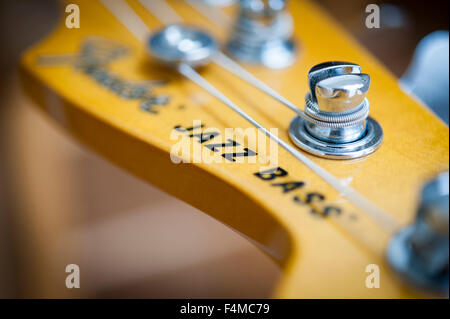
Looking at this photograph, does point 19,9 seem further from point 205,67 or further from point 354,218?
point 354,218

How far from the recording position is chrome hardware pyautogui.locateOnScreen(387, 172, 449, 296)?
0.36 meters

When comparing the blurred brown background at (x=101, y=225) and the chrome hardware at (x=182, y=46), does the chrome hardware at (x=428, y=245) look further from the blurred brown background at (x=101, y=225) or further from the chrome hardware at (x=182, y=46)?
the blurred brown background at (x=101, y=225)

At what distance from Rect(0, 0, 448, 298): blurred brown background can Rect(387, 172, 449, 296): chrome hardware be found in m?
0.89

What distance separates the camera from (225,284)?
1.29m

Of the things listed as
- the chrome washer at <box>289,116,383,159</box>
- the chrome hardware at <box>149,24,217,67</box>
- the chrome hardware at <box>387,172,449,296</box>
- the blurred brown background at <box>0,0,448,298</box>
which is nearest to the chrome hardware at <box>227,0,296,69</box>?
the chrome hardware at <box>149,24,217,67</box>

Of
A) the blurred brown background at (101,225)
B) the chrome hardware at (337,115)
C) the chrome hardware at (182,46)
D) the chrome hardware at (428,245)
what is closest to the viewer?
the chrome hardware at (428,245)

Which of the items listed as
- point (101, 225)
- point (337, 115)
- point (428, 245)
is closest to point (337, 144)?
point (337, 115)

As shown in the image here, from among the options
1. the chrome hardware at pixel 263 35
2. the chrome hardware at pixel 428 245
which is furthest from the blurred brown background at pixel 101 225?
the chrome hardware at pixel 428 245

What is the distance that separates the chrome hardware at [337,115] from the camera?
49cm

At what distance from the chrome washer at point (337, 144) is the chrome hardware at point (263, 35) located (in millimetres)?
203

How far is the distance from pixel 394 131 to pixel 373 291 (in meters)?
0.23

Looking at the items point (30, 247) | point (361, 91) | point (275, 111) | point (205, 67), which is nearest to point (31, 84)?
point (205, 67)

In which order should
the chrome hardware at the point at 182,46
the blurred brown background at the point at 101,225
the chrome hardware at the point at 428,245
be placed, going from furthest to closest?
the blurred brown background at the point at 101,225
the chrome hardware at the point at 182,46
the chrome hardware at the point at 428,245

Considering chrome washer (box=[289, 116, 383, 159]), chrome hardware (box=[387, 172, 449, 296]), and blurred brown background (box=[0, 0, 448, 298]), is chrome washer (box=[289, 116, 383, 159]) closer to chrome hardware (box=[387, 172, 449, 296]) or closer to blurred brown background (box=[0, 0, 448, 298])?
chrome hardware (box=[387, 172, 449, 296])
